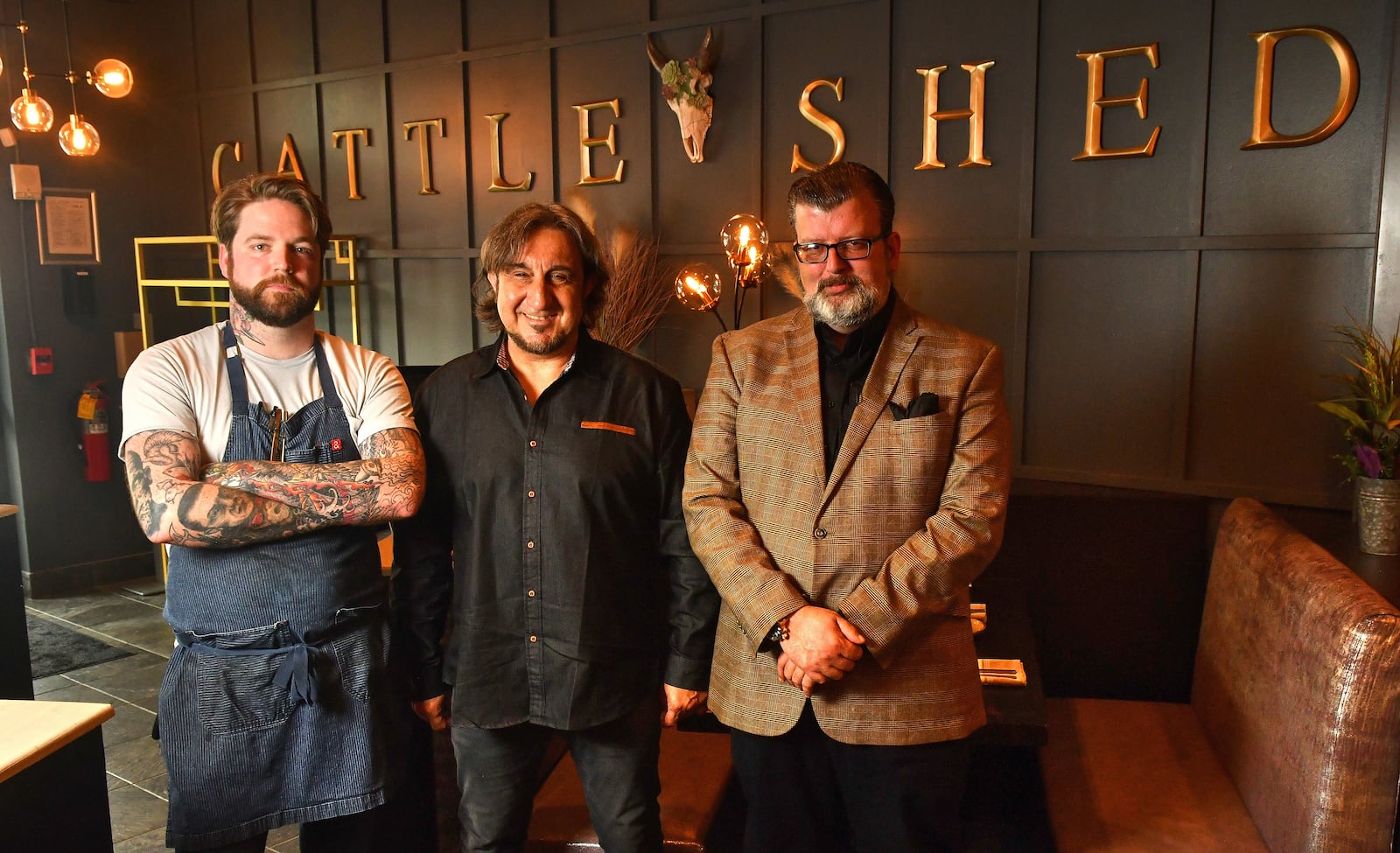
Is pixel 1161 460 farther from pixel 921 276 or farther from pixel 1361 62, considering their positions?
pixel 1361 62

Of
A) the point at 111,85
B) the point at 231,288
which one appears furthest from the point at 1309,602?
the point at 111,85

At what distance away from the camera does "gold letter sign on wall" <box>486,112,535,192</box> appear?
5.00 m

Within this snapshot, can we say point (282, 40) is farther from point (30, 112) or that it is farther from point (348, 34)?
point (30, 112)

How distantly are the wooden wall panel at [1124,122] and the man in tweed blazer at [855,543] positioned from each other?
1947 millimetres

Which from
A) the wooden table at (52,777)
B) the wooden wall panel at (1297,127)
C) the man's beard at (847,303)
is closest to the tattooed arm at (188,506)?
the wooden table at (52,777)

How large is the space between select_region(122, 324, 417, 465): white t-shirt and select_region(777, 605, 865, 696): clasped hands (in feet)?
2.89

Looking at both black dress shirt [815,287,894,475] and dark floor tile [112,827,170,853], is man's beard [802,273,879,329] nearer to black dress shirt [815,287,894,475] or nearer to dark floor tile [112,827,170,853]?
black dress shirt [815,287,894,475]

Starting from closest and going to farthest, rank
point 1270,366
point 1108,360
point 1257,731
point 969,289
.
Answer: point 1257,731, point 1270,366, point 1108,360, point 969,289

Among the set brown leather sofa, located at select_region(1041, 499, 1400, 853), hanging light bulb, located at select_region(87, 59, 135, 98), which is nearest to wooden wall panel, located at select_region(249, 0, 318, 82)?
hanging light bulb, located at select_region(87, 59, 135, 98)

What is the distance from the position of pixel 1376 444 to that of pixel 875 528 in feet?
6.22

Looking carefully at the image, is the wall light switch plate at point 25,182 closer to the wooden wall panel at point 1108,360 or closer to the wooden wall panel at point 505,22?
the wooden wall panel at point 505,22

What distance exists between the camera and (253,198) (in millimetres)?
1932

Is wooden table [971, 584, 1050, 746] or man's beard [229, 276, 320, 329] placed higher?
man's beard [229, 276, 320, 329]

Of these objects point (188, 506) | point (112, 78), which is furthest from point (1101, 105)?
point (112, 78)
